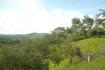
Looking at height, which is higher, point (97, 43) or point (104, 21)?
point (104, 21)

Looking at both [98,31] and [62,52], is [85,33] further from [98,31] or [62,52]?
[62,52]

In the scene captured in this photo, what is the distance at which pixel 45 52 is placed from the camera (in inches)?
1656

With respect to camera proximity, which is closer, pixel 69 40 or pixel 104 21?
pixel 69 40

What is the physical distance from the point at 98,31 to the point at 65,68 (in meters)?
36.0

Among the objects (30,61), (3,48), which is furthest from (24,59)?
(3,48)

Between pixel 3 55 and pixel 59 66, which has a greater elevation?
pixel 3 55

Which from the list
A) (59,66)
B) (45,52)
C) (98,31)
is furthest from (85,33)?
(59,66)

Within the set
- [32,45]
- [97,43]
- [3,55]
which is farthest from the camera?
[97,43]

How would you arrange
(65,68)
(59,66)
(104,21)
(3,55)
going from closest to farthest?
(3,55) → (65,68) → (59,66) → (104,21)

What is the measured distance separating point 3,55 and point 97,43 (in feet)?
92.0

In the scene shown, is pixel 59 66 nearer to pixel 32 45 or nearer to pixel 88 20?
pixel 32 45

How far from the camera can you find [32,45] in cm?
4025

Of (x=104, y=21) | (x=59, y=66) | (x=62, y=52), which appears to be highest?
(x=104, y=21)

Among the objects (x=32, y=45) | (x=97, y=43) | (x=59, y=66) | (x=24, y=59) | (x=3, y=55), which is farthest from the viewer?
(x=97, y=43)
